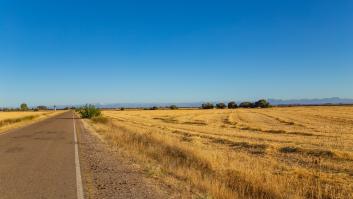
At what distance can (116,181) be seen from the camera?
8477 mm

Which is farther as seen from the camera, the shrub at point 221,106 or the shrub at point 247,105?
the shrub at point 221,106

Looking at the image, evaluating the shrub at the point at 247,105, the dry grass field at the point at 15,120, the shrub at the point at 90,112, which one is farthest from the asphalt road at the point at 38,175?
the shrub at the point at 247,105

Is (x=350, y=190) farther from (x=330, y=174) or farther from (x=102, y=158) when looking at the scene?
(x=102, y=158)

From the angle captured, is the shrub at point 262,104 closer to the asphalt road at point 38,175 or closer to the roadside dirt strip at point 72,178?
the asphalt road at point 38,175

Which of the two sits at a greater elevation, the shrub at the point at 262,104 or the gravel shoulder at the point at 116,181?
the shrub at the point at 262,104

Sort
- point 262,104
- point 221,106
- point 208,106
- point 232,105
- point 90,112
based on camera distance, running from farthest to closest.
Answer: point 221,106 → point 232,105 → point 208,106 → point 262,104 → point 90,112

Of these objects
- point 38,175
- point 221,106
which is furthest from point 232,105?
point 38,175

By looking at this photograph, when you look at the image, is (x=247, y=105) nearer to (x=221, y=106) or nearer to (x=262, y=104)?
(x=262, y=104)

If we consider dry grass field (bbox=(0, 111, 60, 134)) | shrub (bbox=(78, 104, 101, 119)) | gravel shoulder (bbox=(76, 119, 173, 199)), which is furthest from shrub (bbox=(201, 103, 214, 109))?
gravel shoulder (bbox=(76, 119, 173, 199))

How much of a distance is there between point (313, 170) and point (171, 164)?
175 inches

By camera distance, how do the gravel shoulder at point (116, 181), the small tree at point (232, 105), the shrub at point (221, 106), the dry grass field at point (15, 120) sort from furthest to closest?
the shrub at point (221, 106) < the small tree at point (232, 105) < the dry grass field at point (15, 120) < the gravel shoulder at point (116, 181)

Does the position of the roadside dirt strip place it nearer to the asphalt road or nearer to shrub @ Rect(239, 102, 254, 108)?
the asphalt road

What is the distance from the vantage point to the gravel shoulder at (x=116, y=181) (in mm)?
7168

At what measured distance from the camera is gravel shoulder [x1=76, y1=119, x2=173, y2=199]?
7.17m
